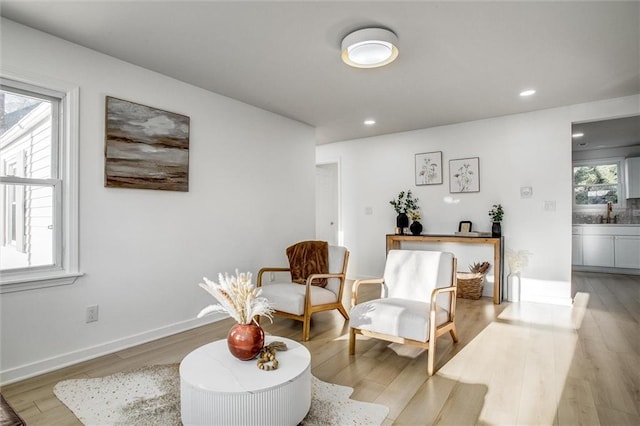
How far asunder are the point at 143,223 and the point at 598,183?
8.17m

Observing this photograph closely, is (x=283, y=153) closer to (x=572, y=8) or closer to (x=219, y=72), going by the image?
(x=219, y=72)

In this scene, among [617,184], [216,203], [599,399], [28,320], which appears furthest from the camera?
[617,184]

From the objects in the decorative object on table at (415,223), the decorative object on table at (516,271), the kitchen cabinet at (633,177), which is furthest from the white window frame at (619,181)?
the decorative object on table at (415,223)

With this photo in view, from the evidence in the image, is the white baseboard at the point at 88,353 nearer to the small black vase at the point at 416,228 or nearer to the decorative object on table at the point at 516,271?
the small black vase at the point at 416,228

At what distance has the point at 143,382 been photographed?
7.72 ft

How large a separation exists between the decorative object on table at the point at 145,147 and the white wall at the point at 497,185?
3390 millimetres

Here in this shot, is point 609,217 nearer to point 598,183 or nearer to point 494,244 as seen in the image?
point 598,183

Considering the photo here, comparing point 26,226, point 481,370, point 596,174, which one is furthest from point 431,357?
point 596,174

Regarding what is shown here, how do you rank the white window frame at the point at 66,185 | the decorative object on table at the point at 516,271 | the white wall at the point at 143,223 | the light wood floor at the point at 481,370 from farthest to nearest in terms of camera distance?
1. the decorative object on table at the point at 516,271
2. the white window frame at the point at 66,185
3. the white wall at the point at 143,223
4. the light wood floor at the point at 481,370

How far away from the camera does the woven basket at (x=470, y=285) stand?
4.68 meters

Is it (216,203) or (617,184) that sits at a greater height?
(617,184)

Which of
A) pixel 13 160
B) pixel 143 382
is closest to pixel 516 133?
pixel 143 382

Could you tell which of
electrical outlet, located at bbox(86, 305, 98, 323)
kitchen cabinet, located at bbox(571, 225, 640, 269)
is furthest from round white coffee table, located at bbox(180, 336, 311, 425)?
kitchen cabinet, located at bbox(571, 225, 640, 269)

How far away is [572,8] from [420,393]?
2661mm
